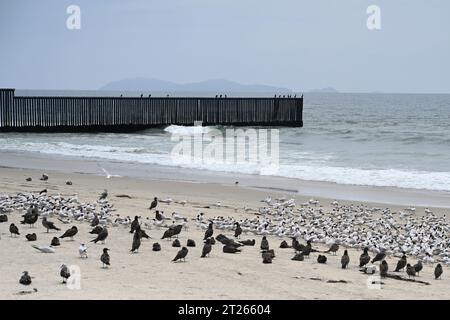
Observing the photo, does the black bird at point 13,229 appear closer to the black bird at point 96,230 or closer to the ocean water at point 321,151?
the black bird at point 96,230

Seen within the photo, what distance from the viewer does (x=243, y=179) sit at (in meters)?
20.9

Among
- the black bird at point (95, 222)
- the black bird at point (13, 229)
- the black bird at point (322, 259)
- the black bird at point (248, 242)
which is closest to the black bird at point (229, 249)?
the black bird at point (248, 242)

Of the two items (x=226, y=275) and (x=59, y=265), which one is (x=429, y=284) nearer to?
(x=226, y=275)

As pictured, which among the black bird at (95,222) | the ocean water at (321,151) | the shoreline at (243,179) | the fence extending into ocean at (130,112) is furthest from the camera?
the fence extending into ocean at (130,112)

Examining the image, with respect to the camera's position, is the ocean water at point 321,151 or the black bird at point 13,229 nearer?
the black bird at point 13,229

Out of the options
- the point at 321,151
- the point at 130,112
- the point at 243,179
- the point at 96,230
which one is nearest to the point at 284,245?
the point at 96,230

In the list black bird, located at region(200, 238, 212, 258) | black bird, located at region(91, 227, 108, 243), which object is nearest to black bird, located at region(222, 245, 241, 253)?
black bird, located at region(200, 238, 212, 258)

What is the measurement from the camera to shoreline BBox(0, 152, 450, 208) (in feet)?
57.5

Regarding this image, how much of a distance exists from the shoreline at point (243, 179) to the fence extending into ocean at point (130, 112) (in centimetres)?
1243

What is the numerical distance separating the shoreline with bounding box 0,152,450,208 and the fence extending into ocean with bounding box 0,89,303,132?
12433 millimetres

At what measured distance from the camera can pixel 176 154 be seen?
28984mm

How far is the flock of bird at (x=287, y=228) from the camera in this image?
9227mm

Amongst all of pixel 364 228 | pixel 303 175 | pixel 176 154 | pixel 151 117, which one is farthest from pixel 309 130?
pixel 364 228
